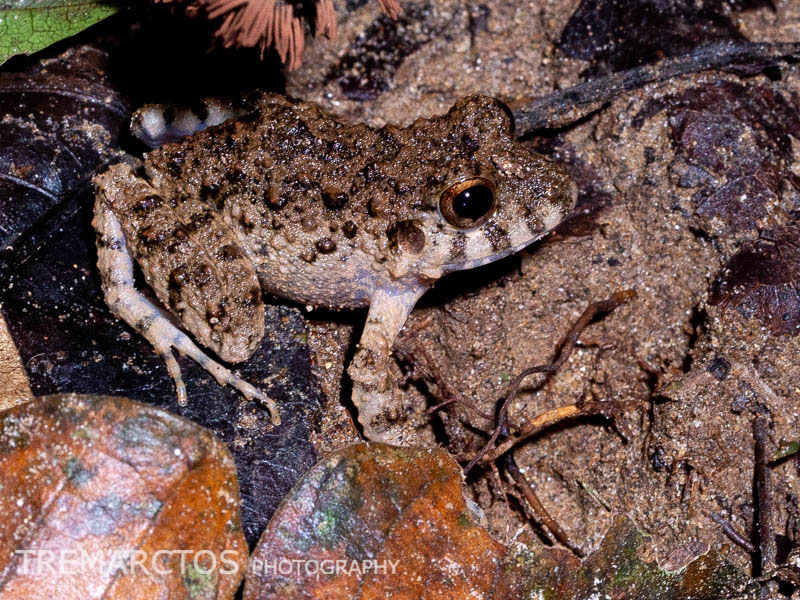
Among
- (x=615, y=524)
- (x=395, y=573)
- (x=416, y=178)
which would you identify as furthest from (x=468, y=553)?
(x=416, y=178)

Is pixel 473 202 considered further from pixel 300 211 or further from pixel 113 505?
pixel 113 505

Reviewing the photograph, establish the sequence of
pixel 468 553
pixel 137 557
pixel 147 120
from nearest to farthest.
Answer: pixel 137 557 < pixel 468 553 < pixel 147 120

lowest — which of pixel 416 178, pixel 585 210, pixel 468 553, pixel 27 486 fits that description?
pixel 468 553

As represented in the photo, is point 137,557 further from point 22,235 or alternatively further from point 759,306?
point 759,306

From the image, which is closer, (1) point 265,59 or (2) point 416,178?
(2) point 416,178

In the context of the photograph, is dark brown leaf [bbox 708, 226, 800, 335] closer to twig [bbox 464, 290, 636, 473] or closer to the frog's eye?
twig [bbox 464, 290, 636, 473]

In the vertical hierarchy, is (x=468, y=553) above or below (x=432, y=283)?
below

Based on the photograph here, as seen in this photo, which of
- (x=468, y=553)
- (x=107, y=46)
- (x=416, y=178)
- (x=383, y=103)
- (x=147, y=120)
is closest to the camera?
(x=468, y=553)
